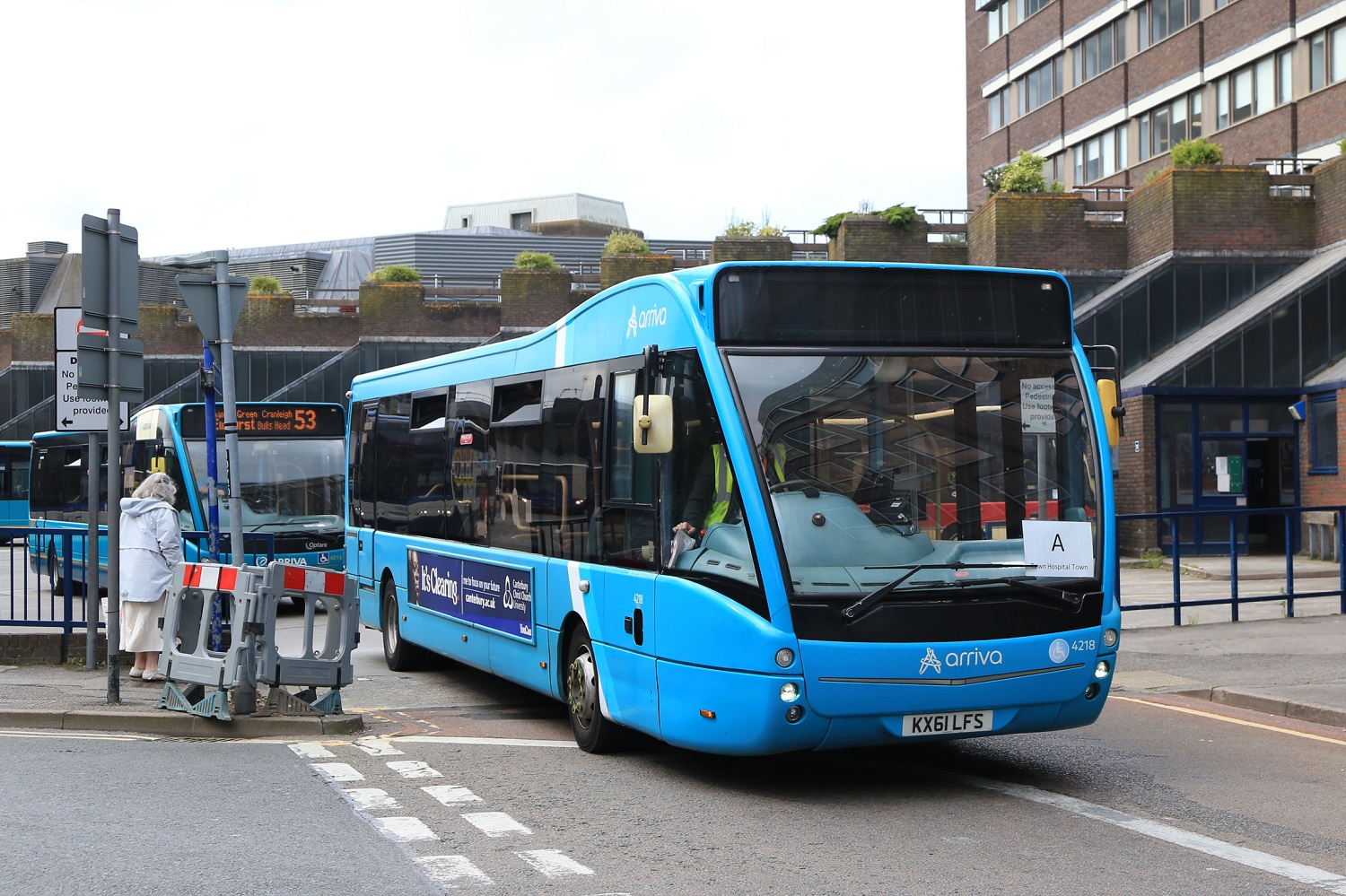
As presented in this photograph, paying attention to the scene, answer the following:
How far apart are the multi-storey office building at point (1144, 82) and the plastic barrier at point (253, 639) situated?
3000 centimetres

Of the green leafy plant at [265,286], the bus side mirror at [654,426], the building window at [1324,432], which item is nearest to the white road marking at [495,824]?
the bus side mirror at [654,426]

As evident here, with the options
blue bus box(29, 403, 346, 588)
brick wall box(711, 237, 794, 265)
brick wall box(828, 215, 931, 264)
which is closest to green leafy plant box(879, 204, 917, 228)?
brick wall box(828, 215, 931, 264)

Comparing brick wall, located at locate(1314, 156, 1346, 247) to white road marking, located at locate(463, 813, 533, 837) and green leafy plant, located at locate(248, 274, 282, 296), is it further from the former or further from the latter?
green leafy plant, located at locate(248, 274, 282, 296)

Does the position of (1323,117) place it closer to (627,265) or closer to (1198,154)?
(1198,154)

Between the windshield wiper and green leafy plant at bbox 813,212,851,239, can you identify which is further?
green leafy plant at bbox 813,212,851,239

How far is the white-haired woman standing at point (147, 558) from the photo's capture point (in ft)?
38.0

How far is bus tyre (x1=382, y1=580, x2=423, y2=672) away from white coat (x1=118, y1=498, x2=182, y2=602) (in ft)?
7.54

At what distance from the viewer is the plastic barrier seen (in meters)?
9.72

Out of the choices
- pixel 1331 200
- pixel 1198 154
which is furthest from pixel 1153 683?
pixel 1198 154

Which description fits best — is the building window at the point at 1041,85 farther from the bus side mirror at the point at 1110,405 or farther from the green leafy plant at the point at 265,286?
the bus side mirror at the point at 1110,405

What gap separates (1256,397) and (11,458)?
107 ft

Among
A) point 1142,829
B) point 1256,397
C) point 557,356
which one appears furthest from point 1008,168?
point 1142,829

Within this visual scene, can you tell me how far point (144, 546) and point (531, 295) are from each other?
30.2 m

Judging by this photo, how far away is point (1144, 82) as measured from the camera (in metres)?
44.5
